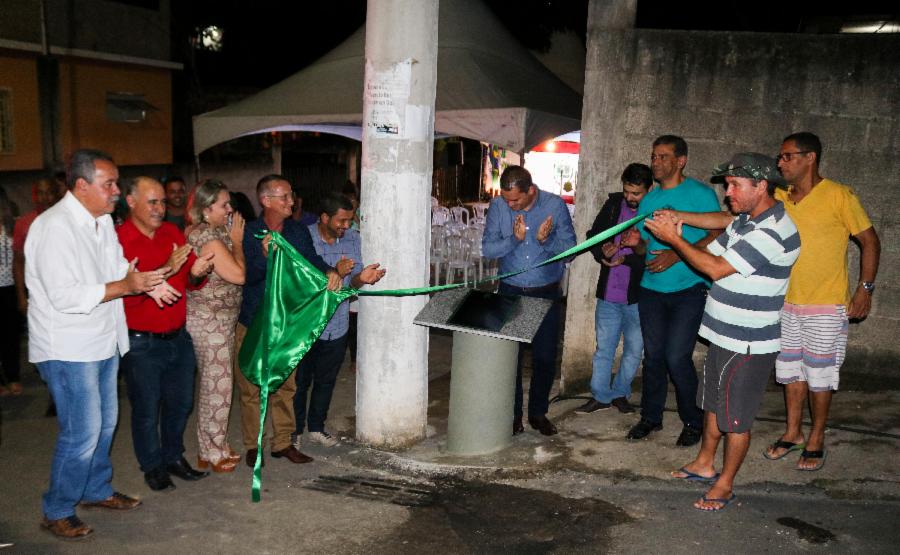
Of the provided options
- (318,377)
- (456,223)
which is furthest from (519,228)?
(456,223)

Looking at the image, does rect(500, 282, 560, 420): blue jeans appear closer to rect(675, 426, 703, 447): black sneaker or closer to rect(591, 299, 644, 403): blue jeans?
rect(591, 299, 644, 403): blue jeans

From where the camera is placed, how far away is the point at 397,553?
4055mm

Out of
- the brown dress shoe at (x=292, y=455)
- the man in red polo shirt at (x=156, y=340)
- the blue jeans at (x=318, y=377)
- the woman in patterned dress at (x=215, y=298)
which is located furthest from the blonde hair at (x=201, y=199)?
the brown dress shoe at (x=292, y=455)

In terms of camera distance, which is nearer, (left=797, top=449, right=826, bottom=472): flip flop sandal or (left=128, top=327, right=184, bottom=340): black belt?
(left=128, top=327, right=184, bottom=340): black belt

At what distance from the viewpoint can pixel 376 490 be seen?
191 inches

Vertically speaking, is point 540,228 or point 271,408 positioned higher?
point 540,228

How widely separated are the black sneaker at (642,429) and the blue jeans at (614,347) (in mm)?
515

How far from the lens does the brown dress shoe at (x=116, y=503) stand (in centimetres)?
452

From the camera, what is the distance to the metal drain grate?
4.71 metres

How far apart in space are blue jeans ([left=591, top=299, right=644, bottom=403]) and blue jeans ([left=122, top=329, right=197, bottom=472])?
10.1 ft

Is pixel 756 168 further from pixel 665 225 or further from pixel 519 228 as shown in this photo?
pixel 519 228

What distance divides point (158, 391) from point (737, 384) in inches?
136

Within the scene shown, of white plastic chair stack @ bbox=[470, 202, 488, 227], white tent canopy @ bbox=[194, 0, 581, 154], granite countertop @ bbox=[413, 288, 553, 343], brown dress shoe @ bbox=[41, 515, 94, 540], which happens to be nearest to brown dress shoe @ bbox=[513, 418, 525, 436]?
granite countertop @ bbox=[413, 288, 553, 343]

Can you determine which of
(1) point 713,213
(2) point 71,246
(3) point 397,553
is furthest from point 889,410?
(2) point 71,246
